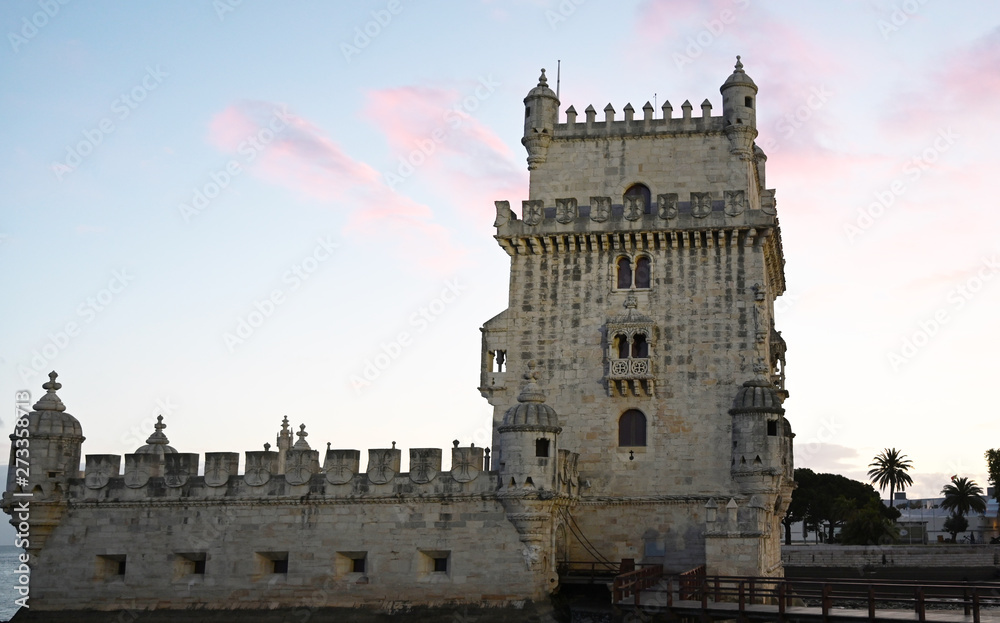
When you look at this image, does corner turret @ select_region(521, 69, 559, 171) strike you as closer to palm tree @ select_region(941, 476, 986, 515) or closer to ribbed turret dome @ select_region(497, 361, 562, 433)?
ribbed turret dome @ select_region(497, 361, 562, 433)

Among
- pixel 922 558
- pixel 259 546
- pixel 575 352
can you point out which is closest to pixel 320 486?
pixel 259 546

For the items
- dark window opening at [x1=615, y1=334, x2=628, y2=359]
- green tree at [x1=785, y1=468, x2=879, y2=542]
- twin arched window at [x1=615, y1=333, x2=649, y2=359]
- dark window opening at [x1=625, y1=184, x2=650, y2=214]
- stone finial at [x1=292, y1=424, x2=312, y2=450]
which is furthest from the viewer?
green tree at [x1=785, y1=468, x2=879, y2=542]

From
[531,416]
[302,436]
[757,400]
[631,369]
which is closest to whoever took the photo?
[531,416]

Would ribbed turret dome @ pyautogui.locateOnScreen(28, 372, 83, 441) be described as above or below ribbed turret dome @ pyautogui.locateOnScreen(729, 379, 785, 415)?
below

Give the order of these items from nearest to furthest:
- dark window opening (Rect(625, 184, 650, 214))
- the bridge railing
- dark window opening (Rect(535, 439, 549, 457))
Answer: the bridge railing, dark window opening (Rect(535, 439, 549, 457)), dark window opening (Rect(625, 184, 650, 214))

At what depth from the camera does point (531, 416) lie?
3541 centimetres

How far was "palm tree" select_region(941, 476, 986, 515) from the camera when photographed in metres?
96.2

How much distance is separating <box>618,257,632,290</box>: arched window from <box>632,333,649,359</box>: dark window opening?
212 centimetres

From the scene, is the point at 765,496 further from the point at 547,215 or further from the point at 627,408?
the point at 547,215

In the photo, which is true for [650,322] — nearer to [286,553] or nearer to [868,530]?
[286,553]

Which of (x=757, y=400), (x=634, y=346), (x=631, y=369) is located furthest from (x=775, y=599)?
(x=634, y=346)

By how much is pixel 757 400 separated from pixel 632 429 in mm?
5034

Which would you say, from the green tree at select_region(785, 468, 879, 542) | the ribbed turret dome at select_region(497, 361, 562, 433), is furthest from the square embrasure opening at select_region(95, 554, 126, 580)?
the green tree at select_region(785, 468, 879, 542)

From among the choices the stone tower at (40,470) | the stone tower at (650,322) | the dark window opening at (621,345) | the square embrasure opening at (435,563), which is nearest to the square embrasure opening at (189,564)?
the stone tower at (40,470)
